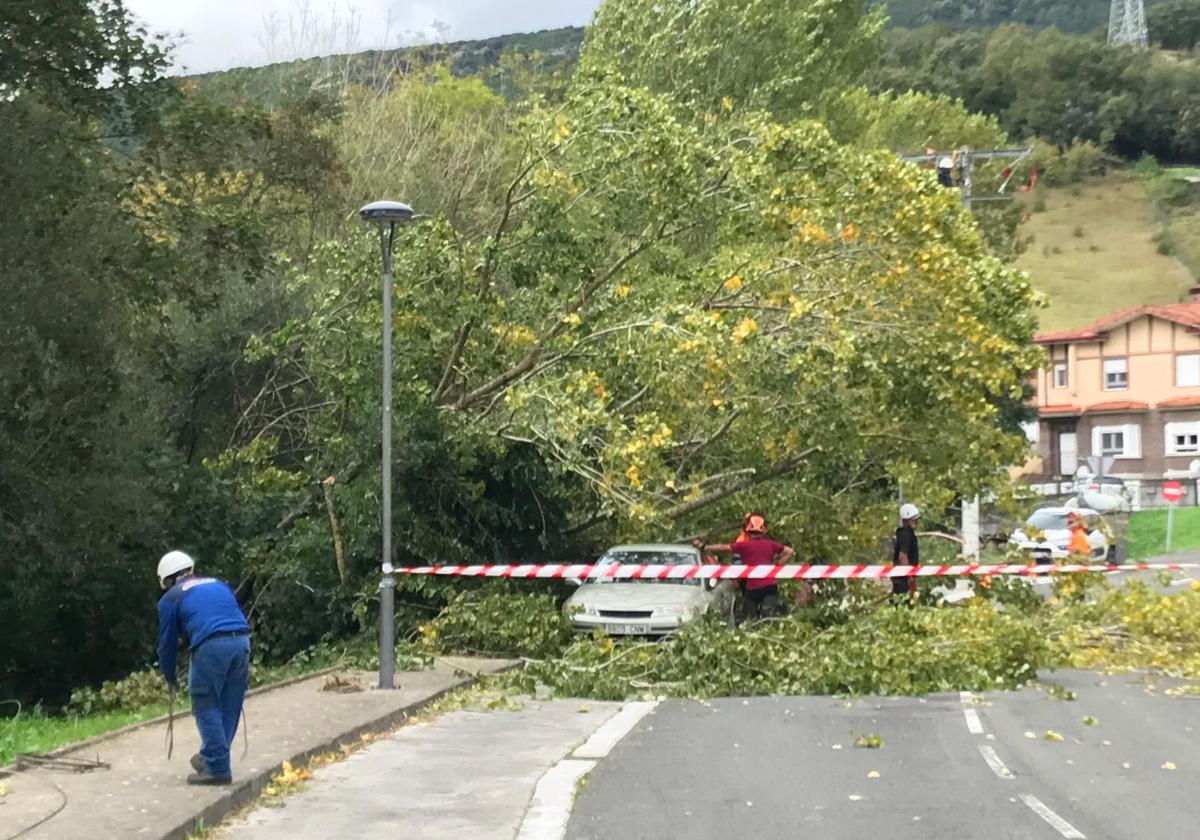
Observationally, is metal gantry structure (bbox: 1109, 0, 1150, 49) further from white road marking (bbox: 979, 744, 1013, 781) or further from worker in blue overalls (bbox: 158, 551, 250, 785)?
worker in blue overalls (bbox: 158, 551, 250, 785)

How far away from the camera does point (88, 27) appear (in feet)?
66.7

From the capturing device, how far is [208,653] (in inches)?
382

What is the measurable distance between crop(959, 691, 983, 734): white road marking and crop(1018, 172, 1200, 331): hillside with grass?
3324 inches

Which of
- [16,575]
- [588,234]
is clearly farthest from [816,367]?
[16,575]

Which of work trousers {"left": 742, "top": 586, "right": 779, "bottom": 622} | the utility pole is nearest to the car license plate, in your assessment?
work trousers {"left": 742, "top": 586, "right": 779, "bottom": 622}

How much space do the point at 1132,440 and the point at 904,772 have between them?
72359 millimetres

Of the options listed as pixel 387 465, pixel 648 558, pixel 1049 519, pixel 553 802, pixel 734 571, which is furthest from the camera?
pixel 1049 519

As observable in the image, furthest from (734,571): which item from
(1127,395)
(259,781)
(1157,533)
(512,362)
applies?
(1127,395)

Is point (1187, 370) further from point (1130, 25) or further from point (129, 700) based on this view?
point (129, 700)

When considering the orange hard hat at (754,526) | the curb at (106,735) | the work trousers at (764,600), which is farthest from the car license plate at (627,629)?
the curb at (106,735)

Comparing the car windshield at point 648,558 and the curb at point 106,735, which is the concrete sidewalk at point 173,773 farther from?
the car windshield at point 648,558

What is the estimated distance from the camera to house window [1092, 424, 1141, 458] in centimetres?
7856

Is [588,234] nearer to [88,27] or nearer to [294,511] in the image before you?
[294,511]

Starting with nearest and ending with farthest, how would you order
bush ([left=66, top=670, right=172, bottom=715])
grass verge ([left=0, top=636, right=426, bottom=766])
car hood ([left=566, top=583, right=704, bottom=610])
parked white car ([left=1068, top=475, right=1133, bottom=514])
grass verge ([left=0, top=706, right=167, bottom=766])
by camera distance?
grass verge ([left=0, top=706, right=167, bottom=766]) → grass verge ([left=0, top=636, right=426, bottom=766]) → bush ([left=66, top=670, right=172, bottom=715]) → car hood ([left=566, top=583, right=704, bottom=610]) → parked white car ([left=1068, top=475, right=1133, bottom=514])
